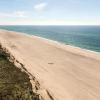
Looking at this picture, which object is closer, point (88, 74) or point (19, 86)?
point (19, 86)

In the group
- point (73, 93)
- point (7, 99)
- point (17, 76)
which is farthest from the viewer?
point (17, 76)

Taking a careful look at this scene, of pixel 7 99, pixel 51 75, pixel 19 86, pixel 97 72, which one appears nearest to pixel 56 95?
pixel 19 86

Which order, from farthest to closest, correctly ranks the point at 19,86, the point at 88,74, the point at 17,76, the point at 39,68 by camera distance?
1. the point at 39,68
2. the point at 88,74
3. the point at 17,76
4. the point at 19,86

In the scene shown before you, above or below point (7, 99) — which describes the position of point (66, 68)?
below

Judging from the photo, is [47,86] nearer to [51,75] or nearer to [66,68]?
[51,75]

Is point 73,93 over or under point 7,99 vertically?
under

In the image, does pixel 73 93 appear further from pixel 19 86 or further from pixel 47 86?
pixel 19 86

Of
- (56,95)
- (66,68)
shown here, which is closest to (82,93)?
(56,95)

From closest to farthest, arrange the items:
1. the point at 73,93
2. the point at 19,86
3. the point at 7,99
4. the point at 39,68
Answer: the point at 7,99 < the point at 19,86 < the point at 73,93 < the point at 39,68

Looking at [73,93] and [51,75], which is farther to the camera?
[51,75]
